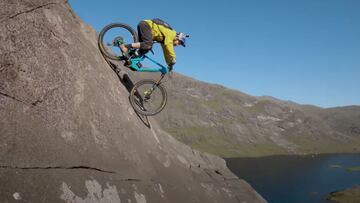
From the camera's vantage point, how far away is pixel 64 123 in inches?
511

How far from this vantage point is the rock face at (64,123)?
436 inches

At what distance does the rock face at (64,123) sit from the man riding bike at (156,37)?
2.24m

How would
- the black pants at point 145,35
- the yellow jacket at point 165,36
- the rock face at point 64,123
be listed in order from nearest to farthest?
the rock face at point 64,123
the black pants at point 145,35
the yellow jacket at point 165,36

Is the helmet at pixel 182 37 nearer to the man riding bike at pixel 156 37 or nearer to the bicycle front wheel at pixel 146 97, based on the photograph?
the man riding bike at pixel 156 37

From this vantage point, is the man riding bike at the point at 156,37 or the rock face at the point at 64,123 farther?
the man riding bike at the point at 156,37

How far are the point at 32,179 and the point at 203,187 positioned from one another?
12319 millimetres

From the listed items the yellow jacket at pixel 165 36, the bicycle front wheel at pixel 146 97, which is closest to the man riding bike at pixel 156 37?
the yellow jacket at pixel 165 36

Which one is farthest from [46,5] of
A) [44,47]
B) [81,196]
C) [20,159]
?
[81,196]

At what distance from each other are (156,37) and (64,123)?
27.9ft

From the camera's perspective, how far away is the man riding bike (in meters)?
19.1

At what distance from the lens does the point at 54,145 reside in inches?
479

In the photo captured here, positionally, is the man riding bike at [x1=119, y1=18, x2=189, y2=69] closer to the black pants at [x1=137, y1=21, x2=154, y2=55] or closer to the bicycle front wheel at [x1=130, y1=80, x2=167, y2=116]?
the black pants at [x1=137, y1=21, x2=154, y2=55]

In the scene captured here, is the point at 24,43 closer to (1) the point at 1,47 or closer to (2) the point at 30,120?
(1) the point at 1,47

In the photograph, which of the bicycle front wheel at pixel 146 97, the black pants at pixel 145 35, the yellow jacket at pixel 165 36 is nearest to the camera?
the black pants at pixel 145 35
